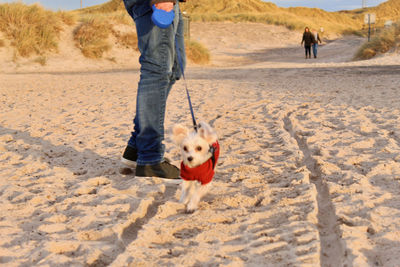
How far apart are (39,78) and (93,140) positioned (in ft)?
27.1

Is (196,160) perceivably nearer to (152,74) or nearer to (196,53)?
(152,74)

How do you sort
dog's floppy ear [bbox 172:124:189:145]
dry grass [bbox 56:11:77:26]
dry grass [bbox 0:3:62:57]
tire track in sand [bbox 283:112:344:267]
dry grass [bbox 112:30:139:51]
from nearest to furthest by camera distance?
tire track in sand [bbox 283:112:344:267]
dog's floppy ear [bbox 172:124:189:145]
dry grass [bbox 0:3:62:57]
dry grass [bbox 56:11:77:26]
dry grass [bbox 112:30:139:51]

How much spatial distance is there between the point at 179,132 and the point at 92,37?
55.0 ft

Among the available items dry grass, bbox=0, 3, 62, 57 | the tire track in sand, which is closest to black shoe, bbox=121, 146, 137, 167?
the tire track in sand

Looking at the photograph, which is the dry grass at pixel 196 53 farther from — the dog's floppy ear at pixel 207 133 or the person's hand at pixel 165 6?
the dog's floppy ear at pixel 207 133

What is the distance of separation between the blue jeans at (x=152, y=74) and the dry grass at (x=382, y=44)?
17435mm

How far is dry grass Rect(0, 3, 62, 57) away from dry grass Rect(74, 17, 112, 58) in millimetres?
978

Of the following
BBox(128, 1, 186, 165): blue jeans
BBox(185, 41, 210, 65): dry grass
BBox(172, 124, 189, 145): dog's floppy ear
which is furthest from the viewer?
BBox(185, 41, 210, 65): dry grass

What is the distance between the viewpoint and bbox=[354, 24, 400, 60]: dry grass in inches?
723

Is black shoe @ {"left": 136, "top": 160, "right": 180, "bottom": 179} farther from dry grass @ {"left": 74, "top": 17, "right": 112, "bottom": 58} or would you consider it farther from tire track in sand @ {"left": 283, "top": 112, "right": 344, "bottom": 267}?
dry grass @ {"left": 74, "top": 17, "right": 112, "bottom": 58}

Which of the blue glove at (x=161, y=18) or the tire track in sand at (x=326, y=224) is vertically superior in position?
the blue glove at (x=161, y=18)

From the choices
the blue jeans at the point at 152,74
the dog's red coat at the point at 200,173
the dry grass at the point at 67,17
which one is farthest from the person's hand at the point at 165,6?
the dry grass at the point at 67,17

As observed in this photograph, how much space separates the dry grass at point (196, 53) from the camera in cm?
2012

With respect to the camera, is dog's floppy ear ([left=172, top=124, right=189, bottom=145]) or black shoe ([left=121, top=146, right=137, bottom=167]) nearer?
dog's floppy ear ([left=172, top=124, right=189, bottom=145])
